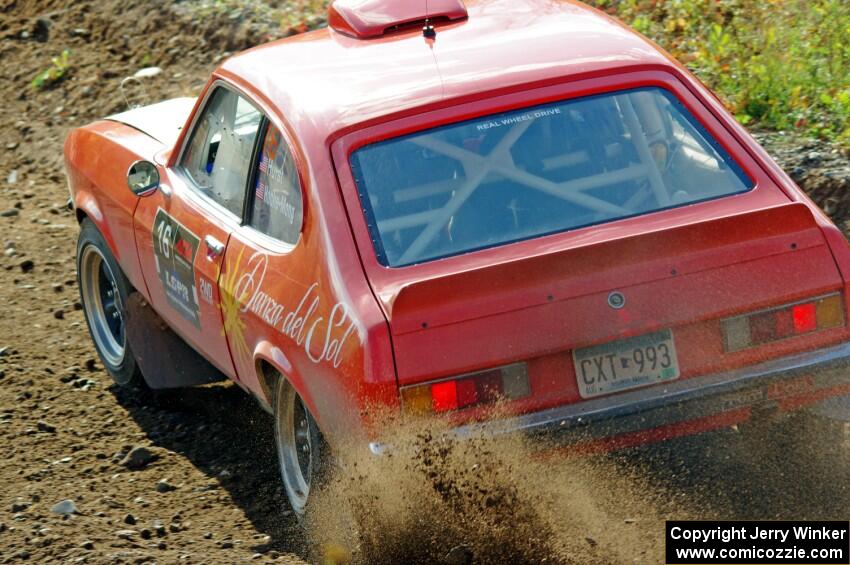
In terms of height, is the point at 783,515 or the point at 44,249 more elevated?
the point at 783,515

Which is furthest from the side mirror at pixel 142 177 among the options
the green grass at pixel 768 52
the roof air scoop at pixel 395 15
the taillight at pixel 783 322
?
the green grass at pixel 768 52

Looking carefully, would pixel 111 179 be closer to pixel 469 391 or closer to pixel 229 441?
pixel 229 441

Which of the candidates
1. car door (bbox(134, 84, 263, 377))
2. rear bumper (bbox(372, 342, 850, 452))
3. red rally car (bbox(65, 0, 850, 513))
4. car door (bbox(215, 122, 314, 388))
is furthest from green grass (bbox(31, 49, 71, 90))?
rear bumper (bbox(372, 342, 850, 452))

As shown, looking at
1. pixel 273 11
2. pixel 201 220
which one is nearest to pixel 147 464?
pixel 201 220

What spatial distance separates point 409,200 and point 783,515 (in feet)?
5.40

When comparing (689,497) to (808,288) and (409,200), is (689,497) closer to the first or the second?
(808,288)

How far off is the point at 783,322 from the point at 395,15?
200 cm

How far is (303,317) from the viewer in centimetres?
462

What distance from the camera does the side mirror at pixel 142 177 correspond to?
19.7 feet

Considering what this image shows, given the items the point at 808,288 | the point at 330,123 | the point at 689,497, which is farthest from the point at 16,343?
the point at 808,288

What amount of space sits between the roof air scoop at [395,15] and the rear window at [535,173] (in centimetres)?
82

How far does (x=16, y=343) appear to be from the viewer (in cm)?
759

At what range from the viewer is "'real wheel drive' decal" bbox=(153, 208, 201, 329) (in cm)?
564

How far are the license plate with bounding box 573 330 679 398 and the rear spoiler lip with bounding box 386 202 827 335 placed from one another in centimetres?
18
